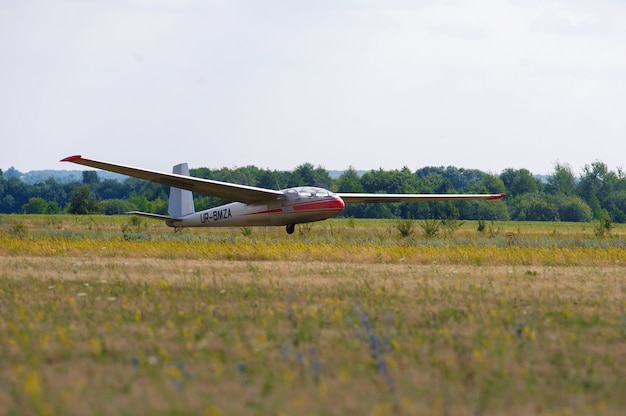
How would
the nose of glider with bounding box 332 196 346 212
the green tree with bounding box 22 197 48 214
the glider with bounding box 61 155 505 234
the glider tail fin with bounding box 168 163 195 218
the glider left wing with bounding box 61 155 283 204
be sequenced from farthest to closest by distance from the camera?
1. the green tree with bounding box 22 197 48 214
2. the glider tail fin with bounding box 168 163 195 218
3. the nose of glider with bounding box 332 196 346 212
4. the glider with bounding box 61 155 505 234
5. the glider left wing with bounding box 61 155 283 204

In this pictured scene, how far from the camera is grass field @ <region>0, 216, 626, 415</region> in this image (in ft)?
22.7

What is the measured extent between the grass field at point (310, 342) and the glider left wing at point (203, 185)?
11890 mm

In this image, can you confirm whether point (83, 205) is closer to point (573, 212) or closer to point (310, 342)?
point (573, 212)

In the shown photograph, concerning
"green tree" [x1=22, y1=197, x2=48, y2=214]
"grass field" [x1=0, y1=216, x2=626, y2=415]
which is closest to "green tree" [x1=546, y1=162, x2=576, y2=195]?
"green tree" [x1=22, y1=197, x2=48, y2=214]

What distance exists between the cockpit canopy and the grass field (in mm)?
14810

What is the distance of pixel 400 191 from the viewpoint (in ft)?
348

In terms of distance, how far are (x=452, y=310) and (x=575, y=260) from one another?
9.25 meters

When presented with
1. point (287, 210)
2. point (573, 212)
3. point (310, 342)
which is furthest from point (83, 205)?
point (310, 342)

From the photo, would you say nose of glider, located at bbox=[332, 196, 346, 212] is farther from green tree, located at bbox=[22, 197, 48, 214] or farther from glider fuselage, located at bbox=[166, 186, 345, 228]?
green tree, located at bbox=[22, 197, 48, 214]

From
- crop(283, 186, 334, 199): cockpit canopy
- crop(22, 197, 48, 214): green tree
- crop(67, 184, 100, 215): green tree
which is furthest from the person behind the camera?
crop(22, 197, 48, 214): green tree

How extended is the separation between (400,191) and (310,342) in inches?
3847

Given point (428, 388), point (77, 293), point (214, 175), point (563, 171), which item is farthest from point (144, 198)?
point (428, 388)

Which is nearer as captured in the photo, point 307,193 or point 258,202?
point 307,193

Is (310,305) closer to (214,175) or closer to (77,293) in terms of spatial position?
(77,293)
